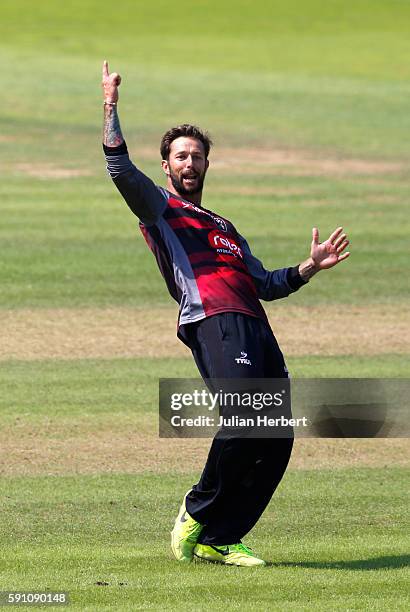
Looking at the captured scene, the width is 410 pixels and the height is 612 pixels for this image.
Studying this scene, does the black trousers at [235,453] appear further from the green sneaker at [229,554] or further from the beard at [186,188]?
the beard at [186,188]

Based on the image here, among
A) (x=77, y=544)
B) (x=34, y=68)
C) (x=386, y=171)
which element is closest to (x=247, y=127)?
(x=386, y=171)

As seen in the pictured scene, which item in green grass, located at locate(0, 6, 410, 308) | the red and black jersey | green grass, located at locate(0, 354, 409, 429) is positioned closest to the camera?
the red and black jersey

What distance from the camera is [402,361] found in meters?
14.7

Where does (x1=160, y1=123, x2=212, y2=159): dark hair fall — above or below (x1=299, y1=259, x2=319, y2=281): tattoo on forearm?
above

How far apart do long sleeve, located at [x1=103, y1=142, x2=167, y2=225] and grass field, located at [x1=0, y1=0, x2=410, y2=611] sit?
1.90 meters

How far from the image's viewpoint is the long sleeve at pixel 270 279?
826 centimetres

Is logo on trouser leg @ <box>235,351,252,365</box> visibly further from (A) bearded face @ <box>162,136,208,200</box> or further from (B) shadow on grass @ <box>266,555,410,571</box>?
(B) shadow on grass @ <box>266,555,410,571</box>

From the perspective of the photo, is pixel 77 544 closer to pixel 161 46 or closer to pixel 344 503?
pixel 344 503

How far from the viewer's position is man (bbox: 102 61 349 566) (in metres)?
7.77

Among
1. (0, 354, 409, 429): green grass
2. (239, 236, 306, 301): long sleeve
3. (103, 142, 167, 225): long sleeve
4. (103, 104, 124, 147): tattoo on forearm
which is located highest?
(103, 104, 124, 147): tattoo on forearm

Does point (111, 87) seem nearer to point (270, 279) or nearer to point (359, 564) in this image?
point (270, 279)

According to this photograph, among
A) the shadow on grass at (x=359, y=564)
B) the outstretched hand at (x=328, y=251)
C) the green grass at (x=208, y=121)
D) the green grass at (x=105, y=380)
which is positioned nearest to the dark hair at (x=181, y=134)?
the outstretched hand at (x=328, y=251)

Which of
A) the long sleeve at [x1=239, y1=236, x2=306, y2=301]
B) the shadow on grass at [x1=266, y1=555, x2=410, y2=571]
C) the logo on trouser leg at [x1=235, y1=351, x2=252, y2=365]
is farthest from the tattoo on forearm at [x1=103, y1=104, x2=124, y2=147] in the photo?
the shadow on grass at [x1=266, y1=555, x2=410, y2=571]

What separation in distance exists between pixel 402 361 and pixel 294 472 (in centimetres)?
401
